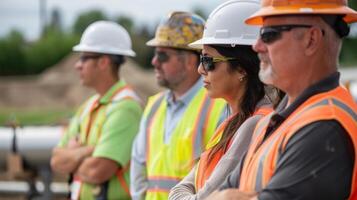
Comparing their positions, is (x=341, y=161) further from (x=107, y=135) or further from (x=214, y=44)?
(x=107, y=135)

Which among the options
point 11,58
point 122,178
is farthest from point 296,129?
point 11,58

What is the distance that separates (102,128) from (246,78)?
2.38 metres

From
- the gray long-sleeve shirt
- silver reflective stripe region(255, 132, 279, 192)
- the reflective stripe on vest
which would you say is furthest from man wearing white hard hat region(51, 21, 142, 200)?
silver reflective stripe region(255, 132, 279, 192)

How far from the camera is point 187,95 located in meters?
5.03

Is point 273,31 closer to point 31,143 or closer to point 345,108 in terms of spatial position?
point 345,108

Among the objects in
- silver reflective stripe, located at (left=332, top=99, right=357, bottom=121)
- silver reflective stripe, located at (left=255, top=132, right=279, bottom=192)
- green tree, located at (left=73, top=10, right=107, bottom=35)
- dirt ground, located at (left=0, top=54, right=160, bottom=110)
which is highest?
silver reflective stripe, located at (left=332, top=99, right=357, bottom=121)

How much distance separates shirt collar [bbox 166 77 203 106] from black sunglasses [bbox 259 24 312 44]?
7.79ft

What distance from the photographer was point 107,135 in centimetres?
555

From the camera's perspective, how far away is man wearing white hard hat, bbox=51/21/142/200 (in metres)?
5.52

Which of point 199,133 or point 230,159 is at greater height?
point 230,159

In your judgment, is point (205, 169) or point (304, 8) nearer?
point (304, 8)

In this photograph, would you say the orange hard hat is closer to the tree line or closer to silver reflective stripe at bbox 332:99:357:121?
silver reflective stripe at bbox 332:99:357:121

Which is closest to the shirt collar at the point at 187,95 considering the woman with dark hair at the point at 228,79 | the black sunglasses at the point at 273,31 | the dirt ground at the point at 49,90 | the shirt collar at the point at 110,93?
the shirt collar at the point at 110,93

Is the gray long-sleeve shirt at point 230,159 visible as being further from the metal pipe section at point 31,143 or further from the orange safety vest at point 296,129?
the metal pipe section at point 31,143
